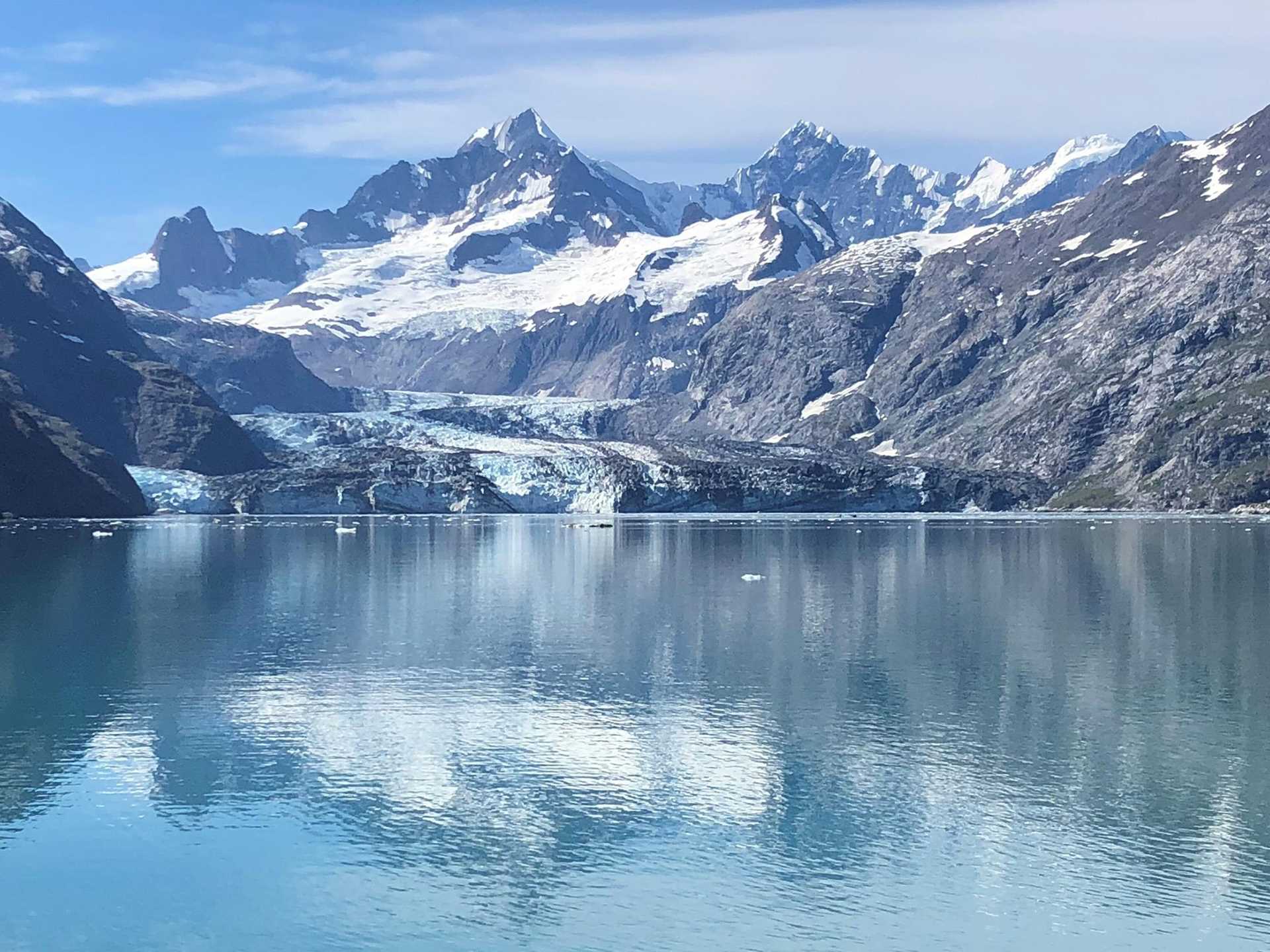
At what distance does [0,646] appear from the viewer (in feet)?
288

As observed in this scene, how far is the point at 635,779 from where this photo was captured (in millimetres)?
54469

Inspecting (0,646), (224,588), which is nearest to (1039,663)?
(0,646)

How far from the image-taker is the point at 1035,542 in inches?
7810

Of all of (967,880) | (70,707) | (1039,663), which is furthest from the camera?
(1039,663)

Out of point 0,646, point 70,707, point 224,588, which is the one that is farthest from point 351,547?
point 70,707

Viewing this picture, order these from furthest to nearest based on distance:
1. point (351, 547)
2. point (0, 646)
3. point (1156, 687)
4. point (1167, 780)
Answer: point (351, 547), point (0, 646), point (1156, 687), point (1167, 780)

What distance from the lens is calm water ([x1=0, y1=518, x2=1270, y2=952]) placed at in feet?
133

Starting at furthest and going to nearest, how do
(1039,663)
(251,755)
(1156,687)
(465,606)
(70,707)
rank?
(465,606), (1039,663), (1156,687), (70,707), (251,755)

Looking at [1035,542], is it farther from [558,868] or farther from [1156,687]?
[558,868]

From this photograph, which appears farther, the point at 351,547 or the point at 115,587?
the point at 351,547

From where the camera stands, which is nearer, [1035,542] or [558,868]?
[558,868]

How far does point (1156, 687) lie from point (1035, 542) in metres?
128

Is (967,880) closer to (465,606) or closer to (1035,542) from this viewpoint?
(465,606)

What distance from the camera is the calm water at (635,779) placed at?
4050cm
